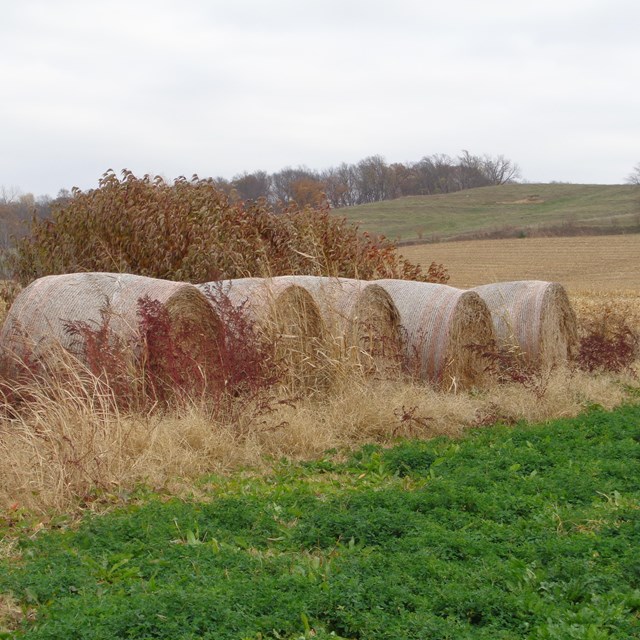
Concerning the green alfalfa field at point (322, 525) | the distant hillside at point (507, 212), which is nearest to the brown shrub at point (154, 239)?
the green alfalfa field at point (322, 525)

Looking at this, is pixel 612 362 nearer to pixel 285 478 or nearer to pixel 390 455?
pixel 390 455

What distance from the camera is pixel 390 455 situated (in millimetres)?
6977

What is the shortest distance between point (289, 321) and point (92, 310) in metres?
2.08

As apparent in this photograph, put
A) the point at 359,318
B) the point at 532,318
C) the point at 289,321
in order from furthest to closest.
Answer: the point at 532,318, the point at 359,318, the point at 289,321

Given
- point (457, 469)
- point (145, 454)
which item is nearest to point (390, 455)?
point (457, 469)

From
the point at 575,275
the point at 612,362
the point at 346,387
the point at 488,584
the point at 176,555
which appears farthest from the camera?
the point at 575,275

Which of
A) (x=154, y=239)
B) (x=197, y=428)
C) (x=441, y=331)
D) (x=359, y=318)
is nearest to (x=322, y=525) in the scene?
(x=197, y=428)

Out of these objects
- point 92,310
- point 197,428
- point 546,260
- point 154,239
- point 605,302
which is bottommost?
point 605,302

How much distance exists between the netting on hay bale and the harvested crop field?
20.8 metres

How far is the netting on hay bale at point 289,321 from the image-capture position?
8.98m

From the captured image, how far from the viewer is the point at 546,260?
42438 millimetres

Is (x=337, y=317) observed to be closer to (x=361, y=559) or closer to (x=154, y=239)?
(x=154, y=239)

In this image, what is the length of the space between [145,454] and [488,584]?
114 inches

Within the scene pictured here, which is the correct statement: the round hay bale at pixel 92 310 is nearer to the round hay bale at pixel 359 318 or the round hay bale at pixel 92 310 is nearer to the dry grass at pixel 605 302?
the round hay bale at pixel 359 318
